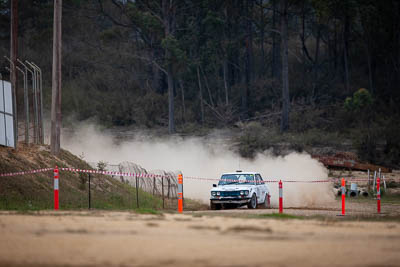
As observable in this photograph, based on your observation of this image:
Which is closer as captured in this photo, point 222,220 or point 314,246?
point 314,246

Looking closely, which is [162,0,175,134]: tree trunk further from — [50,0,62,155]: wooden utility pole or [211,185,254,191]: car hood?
[50,0,62,155]: wooden utility pole

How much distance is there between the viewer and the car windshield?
2720 centimetres

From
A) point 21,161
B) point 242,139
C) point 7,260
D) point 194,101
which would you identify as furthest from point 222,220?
point 194,101

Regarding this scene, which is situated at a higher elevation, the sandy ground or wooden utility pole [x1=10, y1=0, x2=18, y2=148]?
wooden utility pole [x1=10, y1=0, x2=18, y2=148]

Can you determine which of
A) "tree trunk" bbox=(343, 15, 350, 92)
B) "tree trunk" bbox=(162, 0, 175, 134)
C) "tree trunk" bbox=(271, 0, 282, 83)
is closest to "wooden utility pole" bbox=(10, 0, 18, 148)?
"tree trunk" bbox=(162, 0, 175, 134)

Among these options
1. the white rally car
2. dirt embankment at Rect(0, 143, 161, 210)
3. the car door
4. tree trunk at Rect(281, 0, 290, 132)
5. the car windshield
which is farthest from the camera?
tree trunk at Rect(281, 0, 290, 132)

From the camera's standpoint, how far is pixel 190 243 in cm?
1096

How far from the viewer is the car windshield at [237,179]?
27.2 meters

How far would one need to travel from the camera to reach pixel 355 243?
1133cm

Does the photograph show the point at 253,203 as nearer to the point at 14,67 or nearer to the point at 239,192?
the point at 239,192

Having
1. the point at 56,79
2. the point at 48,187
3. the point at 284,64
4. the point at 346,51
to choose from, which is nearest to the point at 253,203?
the point at 48,187

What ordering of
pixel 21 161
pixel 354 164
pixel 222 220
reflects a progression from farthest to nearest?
pixel 354 164 → pixel 21 161 → pixel 222 220

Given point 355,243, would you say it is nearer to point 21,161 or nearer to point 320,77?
point 21,161

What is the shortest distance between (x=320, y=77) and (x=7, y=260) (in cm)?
6062
